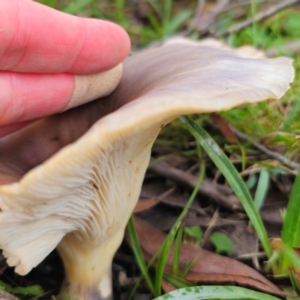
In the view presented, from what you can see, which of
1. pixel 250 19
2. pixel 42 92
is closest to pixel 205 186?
pixel 42 92

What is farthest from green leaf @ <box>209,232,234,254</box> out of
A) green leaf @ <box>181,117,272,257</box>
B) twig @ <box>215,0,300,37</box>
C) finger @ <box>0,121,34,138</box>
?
twig @ <box>215,0,300,37</box>

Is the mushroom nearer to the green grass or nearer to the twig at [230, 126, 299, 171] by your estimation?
the green grass

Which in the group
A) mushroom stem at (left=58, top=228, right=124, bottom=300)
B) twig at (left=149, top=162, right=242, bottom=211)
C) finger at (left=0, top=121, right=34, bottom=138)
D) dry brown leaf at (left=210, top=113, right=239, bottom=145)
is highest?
finger at (left=0, top=121, right=34, bottom=138)

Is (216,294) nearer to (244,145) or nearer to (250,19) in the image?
(244,145)

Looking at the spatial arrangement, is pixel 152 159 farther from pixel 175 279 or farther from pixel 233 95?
pixel 233 95

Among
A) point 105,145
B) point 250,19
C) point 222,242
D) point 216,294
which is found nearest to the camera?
point 105,145

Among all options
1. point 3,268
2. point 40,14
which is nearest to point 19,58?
point 40,14

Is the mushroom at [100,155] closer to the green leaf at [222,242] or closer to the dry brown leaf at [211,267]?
the dry brown leaf at [211,267]
